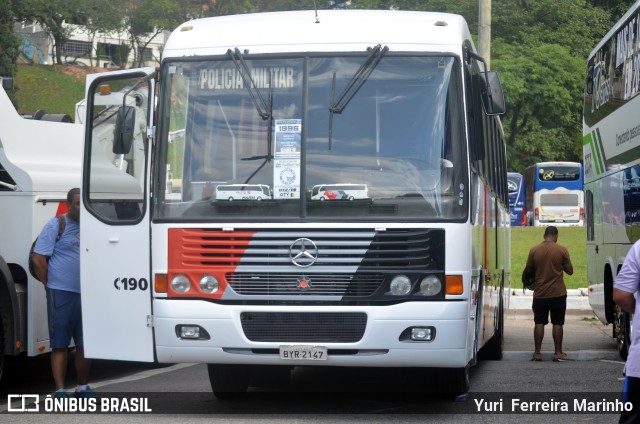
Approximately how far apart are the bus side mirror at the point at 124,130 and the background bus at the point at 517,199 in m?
51.1

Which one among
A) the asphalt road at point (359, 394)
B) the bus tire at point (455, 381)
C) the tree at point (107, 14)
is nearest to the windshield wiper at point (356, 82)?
the bus tire at point (455, 381)

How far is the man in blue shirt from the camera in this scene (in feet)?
33.3

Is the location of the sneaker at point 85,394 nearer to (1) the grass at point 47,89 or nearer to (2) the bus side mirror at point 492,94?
(2) the bus side mirror at point 492,94

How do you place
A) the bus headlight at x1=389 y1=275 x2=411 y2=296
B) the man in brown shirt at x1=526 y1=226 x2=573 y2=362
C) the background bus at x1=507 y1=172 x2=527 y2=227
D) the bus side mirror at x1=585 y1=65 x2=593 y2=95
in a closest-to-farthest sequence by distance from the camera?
the bus headlight at x1=389 y1=275 x2=411 y2=296, the man in brown shirt at x1=526 y1=226 x2=573 y2=362, the bus side mirror at x1=585 y1=65 x2=593 y2=95, the background bus at x1=507 y1=172 x2=527 y2=227

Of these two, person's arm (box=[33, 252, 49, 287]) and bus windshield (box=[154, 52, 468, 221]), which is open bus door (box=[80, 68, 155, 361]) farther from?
person's arm (box=[33, 252, 49, 287])

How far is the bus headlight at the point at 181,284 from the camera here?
9.08 m

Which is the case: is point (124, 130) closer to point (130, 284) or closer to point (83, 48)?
point (130, 284)

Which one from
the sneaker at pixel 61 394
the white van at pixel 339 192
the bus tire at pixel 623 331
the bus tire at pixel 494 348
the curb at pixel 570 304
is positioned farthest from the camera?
the curb at pixel 570 304

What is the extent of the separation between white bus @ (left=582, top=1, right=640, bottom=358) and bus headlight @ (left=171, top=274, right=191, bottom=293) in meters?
5.68

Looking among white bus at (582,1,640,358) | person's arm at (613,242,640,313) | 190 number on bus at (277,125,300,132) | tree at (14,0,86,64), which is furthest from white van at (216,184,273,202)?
tree at (14,0,86,64)

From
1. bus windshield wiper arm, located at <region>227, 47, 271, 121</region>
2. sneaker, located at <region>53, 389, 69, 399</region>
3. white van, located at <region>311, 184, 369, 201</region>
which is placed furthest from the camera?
sneaker, located at <region>53, 389, 69, 399</region>

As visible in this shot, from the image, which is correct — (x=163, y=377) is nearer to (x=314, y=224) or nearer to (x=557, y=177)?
(x=314, y=224)

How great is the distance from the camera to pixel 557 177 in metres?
58.8

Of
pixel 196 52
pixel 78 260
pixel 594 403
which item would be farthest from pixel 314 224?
pixel 594 403
